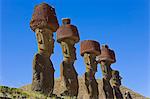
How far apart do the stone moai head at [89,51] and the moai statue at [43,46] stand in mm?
4641

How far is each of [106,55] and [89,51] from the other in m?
2.95

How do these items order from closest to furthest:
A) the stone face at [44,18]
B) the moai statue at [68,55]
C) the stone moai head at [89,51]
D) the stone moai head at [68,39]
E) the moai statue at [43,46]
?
1. the moai statue at [43,46]
2. the stone face at [44,18]
3. the moai statue at [68,55]
4. the stone moai head at [68,39]
5. the stone moai head at [89,51]

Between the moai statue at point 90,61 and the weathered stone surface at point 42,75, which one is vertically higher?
the moai statue at point 90,61

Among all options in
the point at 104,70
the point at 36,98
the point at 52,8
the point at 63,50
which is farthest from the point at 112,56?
the point at 36,98

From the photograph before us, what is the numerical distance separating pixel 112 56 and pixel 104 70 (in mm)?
1227

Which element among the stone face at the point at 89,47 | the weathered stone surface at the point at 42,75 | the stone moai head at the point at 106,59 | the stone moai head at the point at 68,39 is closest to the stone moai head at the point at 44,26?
the weathered stone surface at the point at 42,75

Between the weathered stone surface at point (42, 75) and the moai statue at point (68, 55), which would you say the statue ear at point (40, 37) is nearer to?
the weathered stone surface at point (42, 75)

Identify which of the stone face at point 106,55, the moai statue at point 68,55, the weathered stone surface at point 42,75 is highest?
the stone face at point 106,55

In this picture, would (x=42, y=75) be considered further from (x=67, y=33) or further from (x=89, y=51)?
(x=89, y=51)

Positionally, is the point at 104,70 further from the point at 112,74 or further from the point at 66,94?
the point at 66,94

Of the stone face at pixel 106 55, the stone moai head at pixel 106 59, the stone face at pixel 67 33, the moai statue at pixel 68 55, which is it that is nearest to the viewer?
the moai statue at pixel 68 55

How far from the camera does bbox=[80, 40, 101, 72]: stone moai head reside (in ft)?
62.0

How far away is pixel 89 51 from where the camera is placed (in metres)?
18.9

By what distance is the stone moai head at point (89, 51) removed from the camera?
18.9 metres
